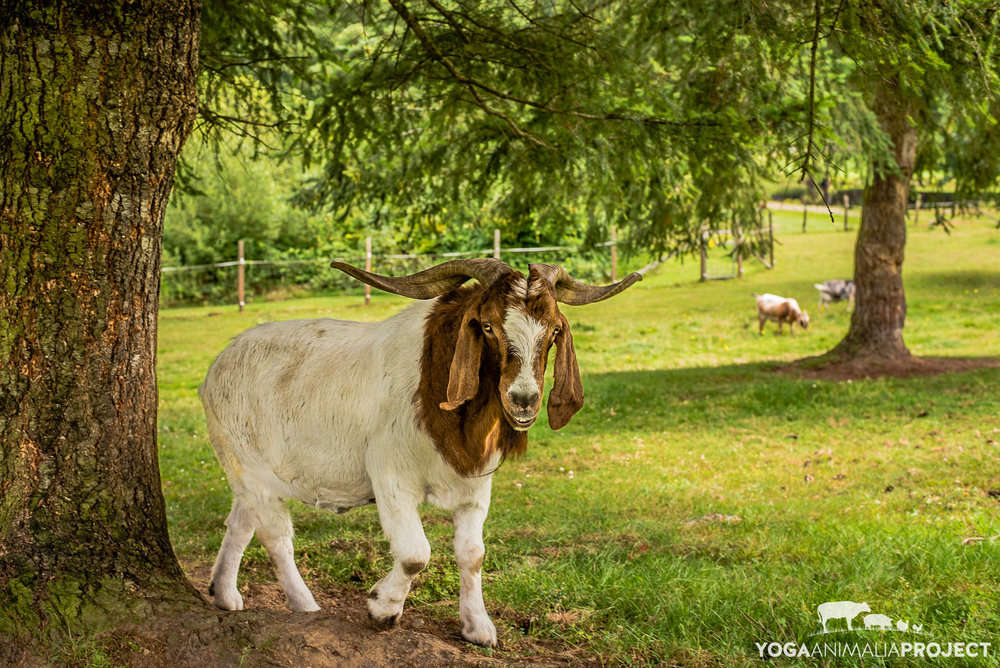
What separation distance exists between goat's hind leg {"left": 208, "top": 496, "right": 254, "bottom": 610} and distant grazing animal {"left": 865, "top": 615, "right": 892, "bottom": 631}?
3.33 metres

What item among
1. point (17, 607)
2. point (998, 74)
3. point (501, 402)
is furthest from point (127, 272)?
point (998, 74)

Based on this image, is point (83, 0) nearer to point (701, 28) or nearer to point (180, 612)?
point (180, 612)

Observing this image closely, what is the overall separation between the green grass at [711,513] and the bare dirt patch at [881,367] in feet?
1.66

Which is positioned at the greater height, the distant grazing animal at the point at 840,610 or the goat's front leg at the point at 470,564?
the goat's front leg at the point at 470,564

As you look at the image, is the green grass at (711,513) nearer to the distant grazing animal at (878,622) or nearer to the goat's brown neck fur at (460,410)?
the distant grazing animal at (878,622)

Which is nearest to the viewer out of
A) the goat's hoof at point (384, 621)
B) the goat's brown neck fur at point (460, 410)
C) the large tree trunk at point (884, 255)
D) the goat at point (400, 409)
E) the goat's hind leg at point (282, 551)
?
the goat at point (400, 409)

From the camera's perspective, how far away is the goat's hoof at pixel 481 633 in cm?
459

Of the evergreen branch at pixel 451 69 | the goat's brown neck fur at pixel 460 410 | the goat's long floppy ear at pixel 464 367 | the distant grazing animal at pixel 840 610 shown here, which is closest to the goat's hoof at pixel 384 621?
the goat's brown neck fur at pixel 460 410

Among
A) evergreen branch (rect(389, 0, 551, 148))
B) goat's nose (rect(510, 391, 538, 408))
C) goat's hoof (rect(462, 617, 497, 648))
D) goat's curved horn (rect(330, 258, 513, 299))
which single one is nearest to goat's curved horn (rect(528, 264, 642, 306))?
goat's curved horn (rect(330, 258, 513, 299))

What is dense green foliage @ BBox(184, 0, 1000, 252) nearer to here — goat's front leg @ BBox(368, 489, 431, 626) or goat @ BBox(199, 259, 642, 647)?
goat @ BBox(199, 259, 642, 647)

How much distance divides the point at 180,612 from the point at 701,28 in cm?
517

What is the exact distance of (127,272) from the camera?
4.40 m

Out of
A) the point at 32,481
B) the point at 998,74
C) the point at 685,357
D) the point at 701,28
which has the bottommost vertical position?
the point at 685,357

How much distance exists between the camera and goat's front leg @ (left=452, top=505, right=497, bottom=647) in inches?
184
